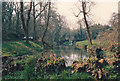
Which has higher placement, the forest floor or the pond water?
the forest floor

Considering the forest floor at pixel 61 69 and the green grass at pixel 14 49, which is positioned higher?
the forest floor at pixel 61 69

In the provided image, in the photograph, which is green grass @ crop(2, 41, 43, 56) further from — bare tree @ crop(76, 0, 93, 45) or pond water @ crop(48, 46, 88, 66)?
bare tree @ crop(76, 0, 93, 45)

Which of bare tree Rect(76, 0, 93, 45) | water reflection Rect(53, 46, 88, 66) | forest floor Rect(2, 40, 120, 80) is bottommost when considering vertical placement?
water reflection Rect(53, 46, 88, 66)

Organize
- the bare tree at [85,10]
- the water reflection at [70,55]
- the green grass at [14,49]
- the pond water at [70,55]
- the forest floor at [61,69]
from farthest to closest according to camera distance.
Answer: the bare tree at [85,10]
the green grass at [14,49]
the water reflection at [70,55]
the pond water at [70,55]
the forest floor at [61,69]

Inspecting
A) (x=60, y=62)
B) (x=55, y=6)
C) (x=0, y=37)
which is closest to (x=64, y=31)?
(x=55, y=6)

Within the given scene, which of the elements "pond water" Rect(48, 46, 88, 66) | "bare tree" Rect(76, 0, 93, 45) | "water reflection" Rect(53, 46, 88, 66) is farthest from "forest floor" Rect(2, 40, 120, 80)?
"bare tree" Rect(76, 0, 93, 45)

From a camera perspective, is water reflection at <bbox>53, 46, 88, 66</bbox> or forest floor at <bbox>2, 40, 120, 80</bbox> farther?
water reflection at <bbox>53, 46, 88, 66</bbox>

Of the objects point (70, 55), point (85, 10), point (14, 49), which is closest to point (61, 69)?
point (70, 55)

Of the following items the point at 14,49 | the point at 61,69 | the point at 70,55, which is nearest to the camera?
the point at 61,69

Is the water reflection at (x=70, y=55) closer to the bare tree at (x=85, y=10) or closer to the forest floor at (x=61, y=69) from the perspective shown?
the forest floor at (x=61, y=69)

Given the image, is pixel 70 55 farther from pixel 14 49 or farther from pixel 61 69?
pixel 61 69

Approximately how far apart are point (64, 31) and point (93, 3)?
54.1 m

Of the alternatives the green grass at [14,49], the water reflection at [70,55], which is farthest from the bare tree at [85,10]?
the green grass at [14,49]

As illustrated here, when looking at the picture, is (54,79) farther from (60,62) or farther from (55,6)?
(55,6)
